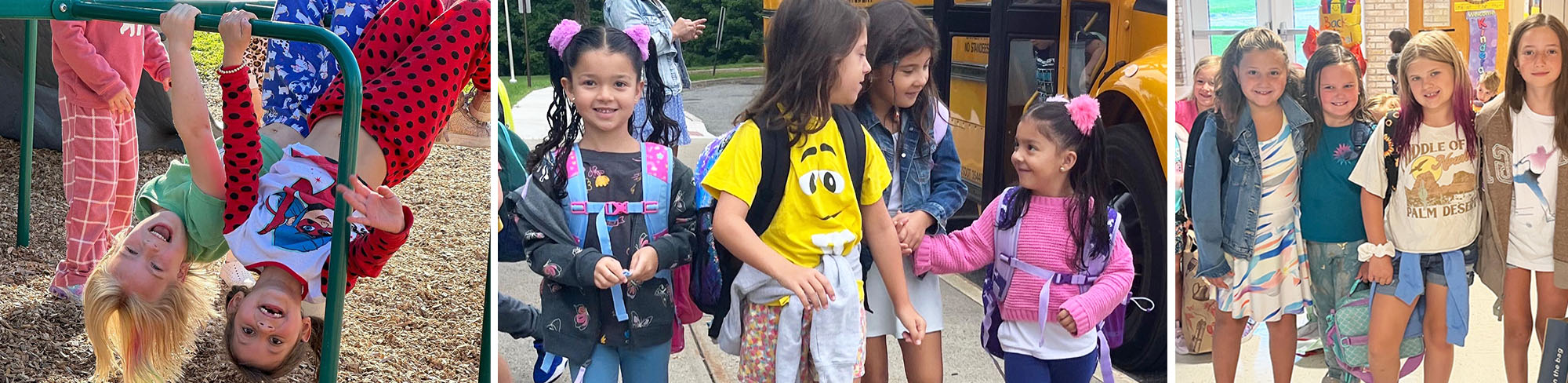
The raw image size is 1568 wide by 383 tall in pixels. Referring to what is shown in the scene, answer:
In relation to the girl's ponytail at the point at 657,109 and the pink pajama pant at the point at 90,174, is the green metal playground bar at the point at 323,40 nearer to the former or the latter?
the girl's ponytail at the point at 657,109

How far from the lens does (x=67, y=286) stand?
201 inches

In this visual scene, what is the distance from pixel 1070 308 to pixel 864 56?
758 millimetres

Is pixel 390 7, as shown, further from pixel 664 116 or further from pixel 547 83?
pixel 664 116

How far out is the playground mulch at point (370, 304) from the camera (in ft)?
15.4

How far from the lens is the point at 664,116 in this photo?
305cm

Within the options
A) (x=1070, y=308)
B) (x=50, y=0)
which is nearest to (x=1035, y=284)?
(x=1070, y=308)

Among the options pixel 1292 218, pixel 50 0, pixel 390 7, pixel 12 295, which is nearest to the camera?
pixel 50 0

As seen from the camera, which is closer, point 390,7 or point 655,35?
point 655,35

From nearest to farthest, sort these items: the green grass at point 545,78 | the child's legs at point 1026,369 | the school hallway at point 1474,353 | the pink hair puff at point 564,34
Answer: the pink hair puff at point 564,34 → the green grass at point 545,78 → the child's legs at point 1026,369 → the school hallway at point 1474,353

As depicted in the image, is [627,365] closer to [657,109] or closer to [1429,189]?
[657,109]

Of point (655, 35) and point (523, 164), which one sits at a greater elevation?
point (655, 35)

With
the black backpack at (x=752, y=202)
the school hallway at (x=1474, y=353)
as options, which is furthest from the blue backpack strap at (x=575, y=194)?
the school hallway at (x=1474, y=353)

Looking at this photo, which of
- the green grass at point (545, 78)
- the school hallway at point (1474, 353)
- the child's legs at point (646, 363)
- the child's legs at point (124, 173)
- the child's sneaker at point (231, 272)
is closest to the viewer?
the green grass at point (545, 78)

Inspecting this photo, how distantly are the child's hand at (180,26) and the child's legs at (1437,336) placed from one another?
3.05 meters
